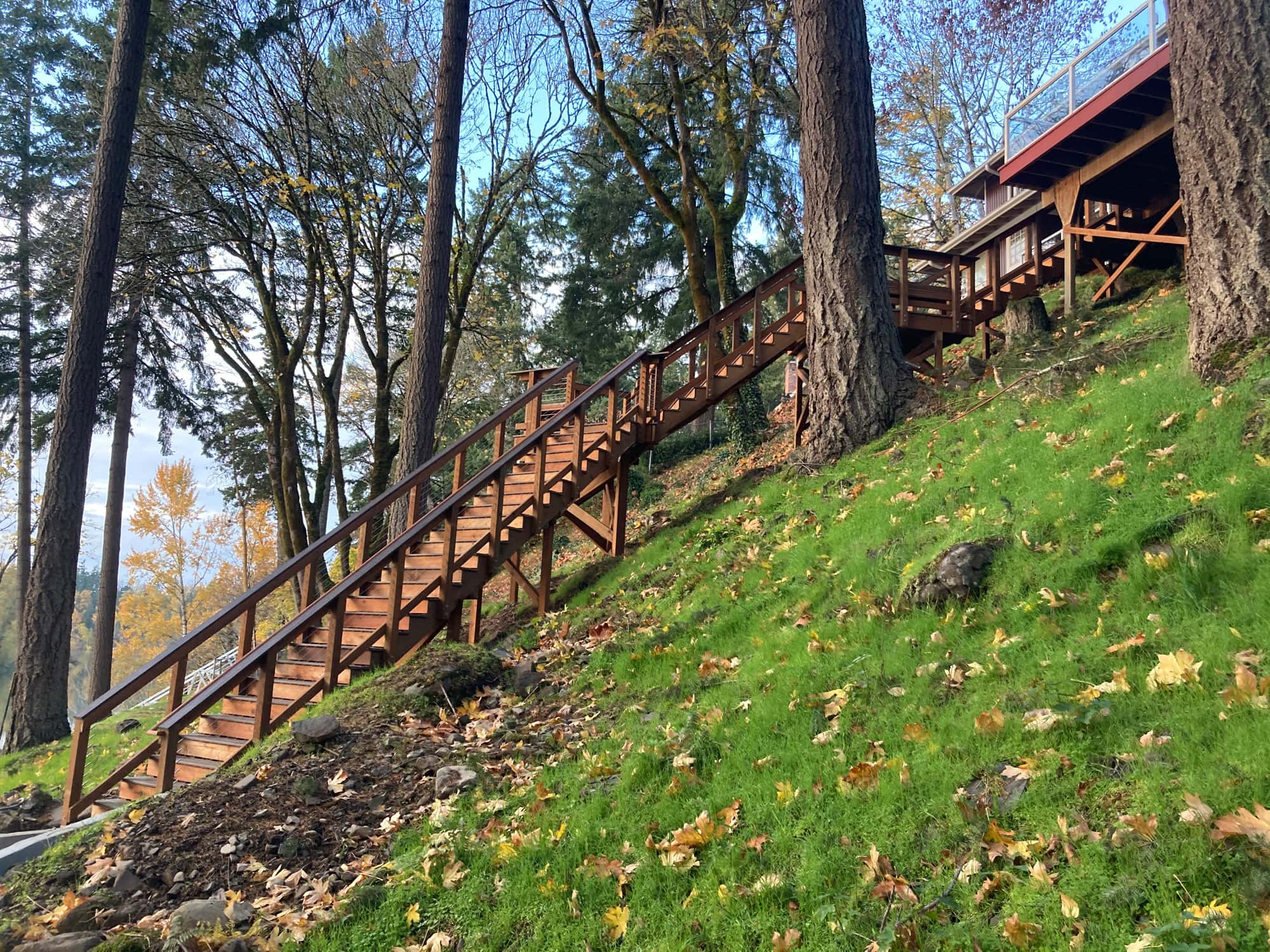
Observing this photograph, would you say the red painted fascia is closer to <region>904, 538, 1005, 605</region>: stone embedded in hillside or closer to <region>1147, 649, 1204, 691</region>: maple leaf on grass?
<region>904, 538, 1005, 605</region>: stone embedded in hillside

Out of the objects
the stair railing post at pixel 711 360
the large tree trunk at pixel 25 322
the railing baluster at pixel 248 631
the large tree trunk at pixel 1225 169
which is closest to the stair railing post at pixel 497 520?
the railing baluster at pixel 248 631

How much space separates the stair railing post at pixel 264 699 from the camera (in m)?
6.48

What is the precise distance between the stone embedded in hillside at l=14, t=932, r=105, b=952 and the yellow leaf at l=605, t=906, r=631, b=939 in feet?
8.03

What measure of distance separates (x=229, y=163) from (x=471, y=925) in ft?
48.6

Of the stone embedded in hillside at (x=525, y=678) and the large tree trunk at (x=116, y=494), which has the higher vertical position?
the large tree trunk at (x=116, y=494)

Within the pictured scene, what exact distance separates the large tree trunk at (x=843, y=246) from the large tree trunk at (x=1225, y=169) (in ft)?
10.6

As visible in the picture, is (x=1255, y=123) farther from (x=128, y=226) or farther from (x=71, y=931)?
(x=128, y=226)

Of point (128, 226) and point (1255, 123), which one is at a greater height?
point (128, 226)

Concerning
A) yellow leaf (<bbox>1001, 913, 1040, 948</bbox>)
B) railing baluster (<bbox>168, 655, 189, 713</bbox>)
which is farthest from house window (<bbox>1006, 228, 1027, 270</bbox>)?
yellow leaf (<bbox>1001, 913, 1040, 948</bbox>)

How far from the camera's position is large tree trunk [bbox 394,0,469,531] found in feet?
36.0

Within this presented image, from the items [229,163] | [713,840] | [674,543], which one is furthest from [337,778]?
[229,163]

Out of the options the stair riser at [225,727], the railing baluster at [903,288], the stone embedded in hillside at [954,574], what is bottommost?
the stair riser at [225,727]

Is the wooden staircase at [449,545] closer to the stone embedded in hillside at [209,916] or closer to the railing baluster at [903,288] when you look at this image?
the railing baluster at [903,288]

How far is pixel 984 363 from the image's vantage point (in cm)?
948
